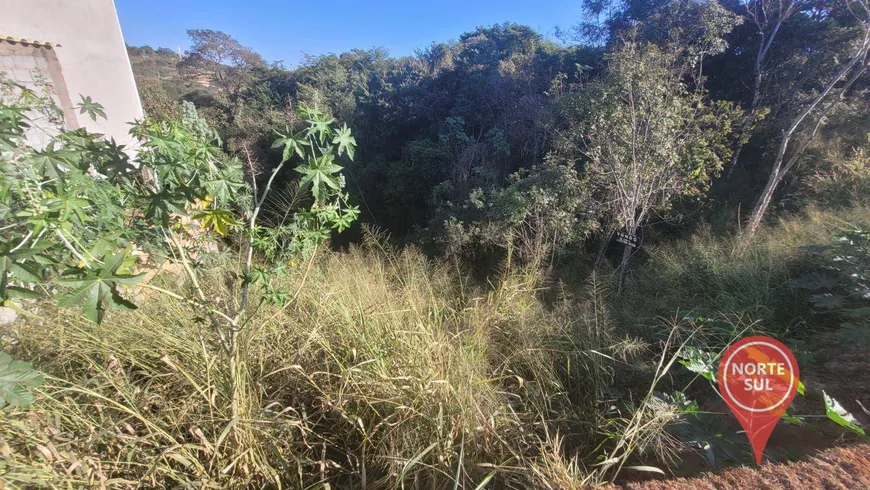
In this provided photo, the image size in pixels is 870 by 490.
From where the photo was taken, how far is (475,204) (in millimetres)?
6418

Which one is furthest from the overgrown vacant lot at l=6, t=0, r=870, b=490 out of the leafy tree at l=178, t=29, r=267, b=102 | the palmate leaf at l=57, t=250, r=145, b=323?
the leafy tree at l=178, t=29, r=267, b=102

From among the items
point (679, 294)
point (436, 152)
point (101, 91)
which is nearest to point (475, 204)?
point (436, 152)

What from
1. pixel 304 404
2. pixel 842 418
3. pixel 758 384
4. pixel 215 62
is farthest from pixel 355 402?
pixel 215 62

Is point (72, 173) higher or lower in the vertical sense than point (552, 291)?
higher

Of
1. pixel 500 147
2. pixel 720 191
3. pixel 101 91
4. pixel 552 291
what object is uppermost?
pixel 101 91

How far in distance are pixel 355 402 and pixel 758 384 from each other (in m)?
1.55

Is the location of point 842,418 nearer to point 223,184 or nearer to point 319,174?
point 319,174

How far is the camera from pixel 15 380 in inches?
33.0

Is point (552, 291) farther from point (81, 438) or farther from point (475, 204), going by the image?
point (81, 438)

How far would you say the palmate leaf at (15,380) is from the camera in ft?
2.72

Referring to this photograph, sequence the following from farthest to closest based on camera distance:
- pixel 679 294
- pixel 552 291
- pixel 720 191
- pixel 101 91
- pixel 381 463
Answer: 1. pixel 720 191
2. pixel 101 91
3. pixel 552 291
4. pixel 679 294
5. pixel 381 463

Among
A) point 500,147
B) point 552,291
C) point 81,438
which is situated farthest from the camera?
point 500,147

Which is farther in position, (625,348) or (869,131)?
(869,131)

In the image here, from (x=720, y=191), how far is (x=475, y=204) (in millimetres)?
4248
